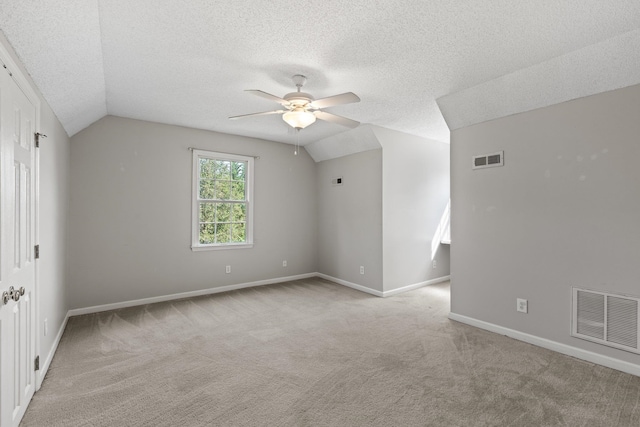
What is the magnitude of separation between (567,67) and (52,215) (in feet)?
15.4

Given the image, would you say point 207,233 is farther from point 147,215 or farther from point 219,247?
point 147,215

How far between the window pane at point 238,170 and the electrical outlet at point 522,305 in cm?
414

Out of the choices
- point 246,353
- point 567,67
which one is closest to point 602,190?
point 567,67

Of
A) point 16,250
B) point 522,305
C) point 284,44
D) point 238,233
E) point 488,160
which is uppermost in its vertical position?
point 284,44

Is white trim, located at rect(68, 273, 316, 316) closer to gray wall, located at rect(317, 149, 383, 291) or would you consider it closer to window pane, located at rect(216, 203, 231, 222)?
gray wall, located at rect(317, 149, 383, 291)

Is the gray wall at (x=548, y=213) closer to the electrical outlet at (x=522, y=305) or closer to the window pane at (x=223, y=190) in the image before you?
the electrical outlet at (x=522, y=305)

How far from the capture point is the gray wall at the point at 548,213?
2502 millimetres

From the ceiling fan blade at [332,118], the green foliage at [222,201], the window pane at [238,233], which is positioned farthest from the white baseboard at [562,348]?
the green foliage at [222,201]

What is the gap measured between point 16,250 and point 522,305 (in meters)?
4.15

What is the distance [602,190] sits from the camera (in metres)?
2.59

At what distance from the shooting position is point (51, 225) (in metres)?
2.79

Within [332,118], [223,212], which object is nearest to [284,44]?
[332,118]

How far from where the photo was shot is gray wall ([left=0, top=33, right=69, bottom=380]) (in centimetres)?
242

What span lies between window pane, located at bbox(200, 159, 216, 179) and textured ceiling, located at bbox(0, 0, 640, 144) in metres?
1.36
